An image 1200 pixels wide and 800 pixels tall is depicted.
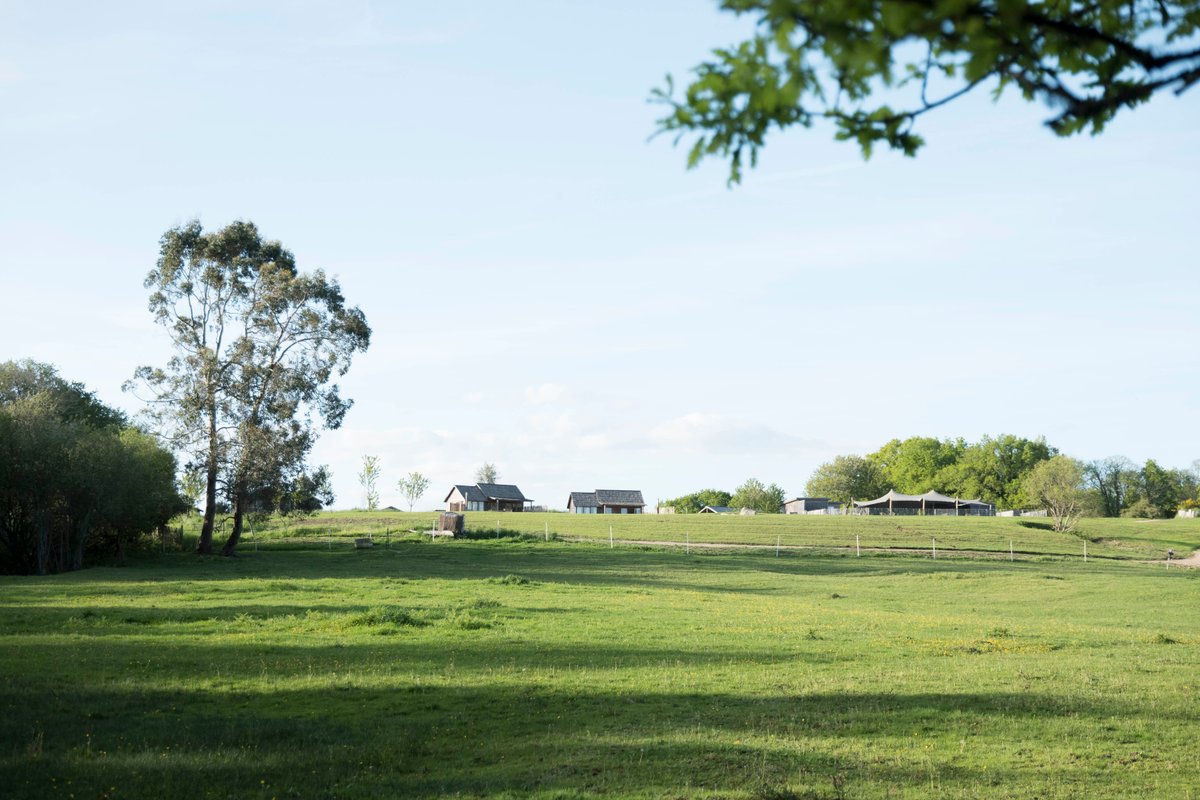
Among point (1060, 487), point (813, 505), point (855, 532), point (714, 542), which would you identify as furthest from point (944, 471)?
point (714, 542)

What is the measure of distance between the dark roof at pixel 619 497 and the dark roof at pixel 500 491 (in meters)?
13.8

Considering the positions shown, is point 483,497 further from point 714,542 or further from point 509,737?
point 509,737

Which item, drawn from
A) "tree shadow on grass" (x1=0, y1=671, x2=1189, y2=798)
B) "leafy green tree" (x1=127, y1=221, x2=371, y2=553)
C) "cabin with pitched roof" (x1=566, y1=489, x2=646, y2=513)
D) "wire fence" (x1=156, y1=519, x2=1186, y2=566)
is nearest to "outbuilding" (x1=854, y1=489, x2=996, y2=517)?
"cabin with pitched roof" (x1=566, y1=489, x2=646, y2=513)

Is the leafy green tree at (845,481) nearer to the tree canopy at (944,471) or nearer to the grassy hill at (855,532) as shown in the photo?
the tree canopy at (944,471)

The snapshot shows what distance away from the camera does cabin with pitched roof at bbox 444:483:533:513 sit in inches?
6506

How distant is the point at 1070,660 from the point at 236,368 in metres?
48.7

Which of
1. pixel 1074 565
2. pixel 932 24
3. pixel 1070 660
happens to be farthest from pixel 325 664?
pixel 1074 565

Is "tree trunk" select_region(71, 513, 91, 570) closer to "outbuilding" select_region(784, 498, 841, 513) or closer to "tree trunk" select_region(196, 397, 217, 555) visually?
"tree trunk" select_region(196, 397, 217, 555)

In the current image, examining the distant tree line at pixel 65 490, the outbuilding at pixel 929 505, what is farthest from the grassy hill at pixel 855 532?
the outbuilding at pixel 929 505

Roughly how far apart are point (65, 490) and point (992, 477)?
15959 cm

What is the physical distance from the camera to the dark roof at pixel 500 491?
549 ft

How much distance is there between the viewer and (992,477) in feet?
571

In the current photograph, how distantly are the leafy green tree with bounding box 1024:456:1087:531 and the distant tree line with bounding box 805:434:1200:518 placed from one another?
33403 mm

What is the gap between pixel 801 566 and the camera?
5659cm
